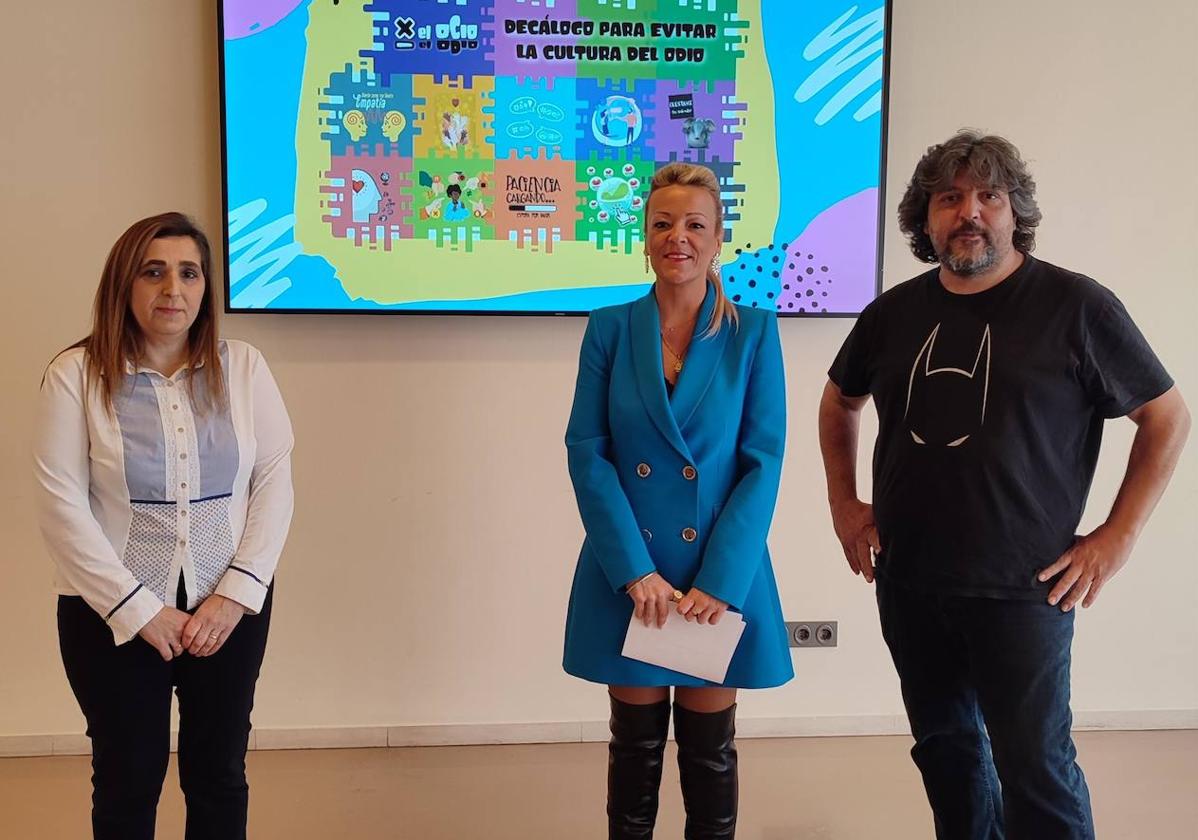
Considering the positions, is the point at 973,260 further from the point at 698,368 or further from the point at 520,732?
the point at 520,732

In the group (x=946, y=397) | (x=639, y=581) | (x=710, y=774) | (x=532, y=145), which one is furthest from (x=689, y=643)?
(x=532, y=145)

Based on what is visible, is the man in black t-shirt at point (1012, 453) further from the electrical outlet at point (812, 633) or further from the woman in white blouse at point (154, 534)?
the woman in white blouse at point (154, 534)

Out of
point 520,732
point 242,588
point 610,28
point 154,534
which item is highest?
point 610,28

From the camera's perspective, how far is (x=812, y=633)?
2.98 meters

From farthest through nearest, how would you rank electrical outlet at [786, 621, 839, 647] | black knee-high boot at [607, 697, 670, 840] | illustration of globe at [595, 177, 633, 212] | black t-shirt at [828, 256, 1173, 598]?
1. electrical outlet at [786, 621, 839, 647]
2. illustration of globe at [595, 177, 633, 212]
3. black knee-high boot at [607, 697, 670, 840]
4. black t-shirt at [828, 256, 1173, 598]

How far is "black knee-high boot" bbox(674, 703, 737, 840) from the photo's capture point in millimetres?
1879

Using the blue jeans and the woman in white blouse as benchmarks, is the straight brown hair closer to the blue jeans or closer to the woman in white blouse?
the woman in white blouse

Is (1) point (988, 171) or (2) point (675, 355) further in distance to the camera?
(2) point (675, 355)

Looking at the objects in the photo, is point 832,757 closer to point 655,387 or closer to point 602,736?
point 602,736

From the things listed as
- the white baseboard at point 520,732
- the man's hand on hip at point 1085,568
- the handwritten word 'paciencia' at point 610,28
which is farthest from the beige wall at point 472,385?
the man's hand on hip at point 1085,568

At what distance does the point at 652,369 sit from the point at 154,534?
3.20 feet

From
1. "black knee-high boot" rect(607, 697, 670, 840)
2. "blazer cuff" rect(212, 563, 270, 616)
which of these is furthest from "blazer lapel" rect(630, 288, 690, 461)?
"blazer cuff" rect(212, 563, 270, 616)

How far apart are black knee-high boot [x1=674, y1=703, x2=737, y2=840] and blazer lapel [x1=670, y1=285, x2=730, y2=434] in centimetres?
60

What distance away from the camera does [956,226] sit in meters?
1.73
